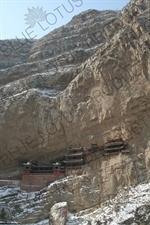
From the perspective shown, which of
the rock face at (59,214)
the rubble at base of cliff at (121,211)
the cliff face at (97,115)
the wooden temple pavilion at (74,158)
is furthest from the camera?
the wooden temple pavilion at (74,158)

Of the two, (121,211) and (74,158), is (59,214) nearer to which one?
(121,211)

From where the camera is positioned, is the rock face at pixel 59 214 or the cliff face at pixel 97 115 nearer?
the rock face at pixel 59 214

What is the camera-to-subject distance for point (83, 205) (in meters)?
24.9

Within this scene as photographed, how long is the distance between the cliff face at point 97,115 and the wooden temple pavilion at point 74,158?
0.74 m

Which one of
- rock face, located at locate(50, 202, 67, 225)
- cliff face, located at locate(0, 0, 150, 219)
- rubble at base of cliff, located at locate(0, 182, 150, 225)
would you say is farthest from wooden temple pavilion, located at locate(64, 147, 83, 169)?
rock face, located at locate(50, 202, 67, 225)

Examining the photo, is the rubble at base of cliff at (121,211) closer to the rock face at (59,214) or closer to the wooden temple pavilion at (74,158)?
the rock face at (59,214)

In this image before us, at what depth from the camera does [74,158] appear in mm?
30172

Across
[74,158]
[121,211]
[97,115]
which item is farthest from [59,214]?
[97,115]

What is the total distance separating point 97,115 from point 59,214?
35.6 ft

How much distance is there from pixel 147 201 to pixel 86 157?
10.2 meters

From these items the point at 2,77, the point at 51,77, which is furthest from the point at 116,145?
the point at 2,77

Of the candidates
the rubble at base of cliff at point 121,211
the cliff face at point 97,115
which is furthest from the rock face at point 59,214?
the cliff face at point 97,115

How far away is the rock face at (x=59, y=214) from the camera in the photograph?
22125mm

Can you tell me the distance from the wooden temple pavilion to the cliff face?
2.44 ft
